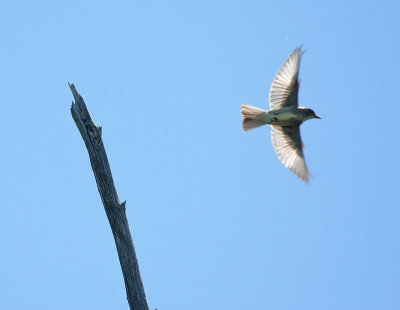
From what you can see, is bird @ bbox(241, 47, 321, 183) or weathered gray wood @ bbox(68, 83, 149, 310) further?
bird @ bbox(241, 47, 321, 183)

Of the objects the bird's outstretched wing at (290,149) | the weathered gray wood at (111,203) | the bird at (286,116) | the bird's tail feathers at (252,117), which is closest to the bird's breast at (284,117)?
the bird at (286,116)

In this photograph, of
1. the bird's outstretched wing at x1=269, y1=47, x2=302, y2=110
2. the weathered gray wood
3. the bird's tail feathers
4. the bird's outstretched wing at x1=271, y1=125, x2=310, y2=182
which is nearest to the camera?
the weathered gray wood

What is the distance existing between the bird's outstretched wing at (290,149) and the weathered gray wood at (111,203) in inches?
198

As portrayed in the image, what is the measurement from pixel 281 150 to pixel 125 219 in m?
5.14

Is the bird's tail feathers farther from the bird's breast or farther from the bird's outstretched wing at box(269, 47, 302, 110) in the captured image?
the bird's outstretched wing at box(269, 47, 302, 110)

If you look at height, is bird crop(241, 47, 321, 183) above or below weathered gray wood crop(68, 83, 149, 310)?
above

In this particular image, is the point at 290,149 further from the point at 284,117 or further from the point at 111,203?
the point at 111,203

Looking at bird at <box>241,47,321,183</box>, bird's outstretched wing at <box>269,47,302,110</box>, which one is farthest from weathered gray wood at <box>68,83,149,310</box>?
bird's outstretched wing at <box>269,47,302,110</box>

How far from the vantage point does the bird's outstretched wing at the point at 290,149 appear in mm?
11086

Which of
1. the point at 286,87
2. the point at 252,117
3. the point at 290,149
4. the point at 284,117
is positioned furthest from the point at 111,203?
the point at 290,149

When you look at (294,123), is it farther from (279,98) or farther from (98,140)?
(98,140)

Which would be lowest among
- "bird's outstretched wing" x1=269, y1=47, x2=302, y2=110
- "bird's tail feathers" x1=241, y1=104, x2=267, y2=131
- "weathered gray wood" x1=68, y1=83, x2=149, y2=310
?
"weathered gray wood" x1=68, y1=83, x2=149, y2=310

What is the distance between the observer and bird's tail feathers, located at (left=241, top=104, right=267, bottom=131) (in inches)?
411

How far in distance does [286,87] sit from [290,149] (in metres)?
1.06
